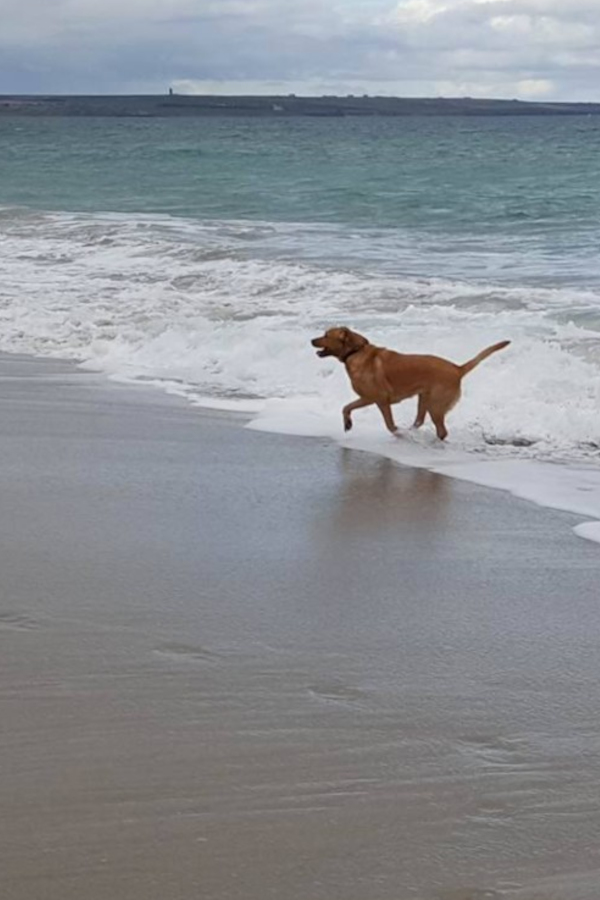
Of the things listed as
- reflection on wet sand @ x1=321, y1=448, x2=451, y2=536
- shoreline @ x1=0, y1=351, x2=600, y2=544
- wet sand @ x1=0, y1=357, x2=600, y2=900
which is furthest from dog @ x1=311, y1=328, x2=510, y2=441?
wet sand @ x1=0, y1=357, x2=600, y2=900

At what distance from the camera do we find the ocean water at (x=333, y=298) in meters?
8.09

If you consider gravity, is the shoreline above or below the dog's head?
below

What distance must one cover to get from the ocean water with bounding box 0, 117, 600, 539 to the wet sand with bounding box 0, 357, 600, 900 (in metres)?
0.94

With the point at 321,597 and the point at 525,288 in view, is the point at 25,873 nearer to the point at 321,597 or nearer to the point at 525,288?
the point at 321,597

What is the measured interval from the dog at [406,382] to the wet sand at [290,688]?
0.95m

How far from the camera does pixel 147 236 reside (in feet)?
67.8

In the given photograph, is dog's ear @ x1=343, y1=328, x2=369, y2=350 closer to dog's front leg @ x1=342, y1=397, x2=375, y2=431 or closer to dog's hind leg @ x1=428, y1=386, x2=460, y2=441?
dog's front leg @ x1=342, y1=397, x2=375, y2=431

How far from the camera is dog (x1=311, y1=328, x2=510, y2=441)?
25.6 feet

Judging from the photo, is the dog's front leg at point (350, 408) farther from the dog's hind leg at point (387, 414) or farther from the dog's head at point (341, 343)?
the dog's head at point (341, 343)

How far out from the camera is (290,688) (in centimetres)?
423

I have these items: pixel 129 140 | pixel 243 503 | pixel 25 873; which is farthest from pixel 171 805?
pixel 129 140

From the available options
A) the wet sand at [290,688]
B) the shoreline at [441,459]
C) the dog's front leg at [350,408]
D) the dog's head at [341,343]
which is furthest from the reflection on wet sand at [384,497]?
the dog's head at [341,343]

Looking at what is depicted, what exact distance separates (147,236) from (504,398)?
12.8 metres

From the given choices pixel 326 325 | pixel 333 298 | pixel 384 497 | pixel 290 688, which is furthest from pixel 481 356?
pixel 333 298
